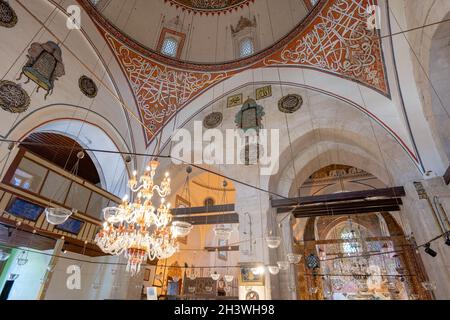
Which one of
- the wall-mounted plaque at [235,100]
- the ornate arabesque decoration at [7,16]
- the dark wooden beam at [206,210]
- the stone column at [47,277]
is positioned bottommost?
the stone column at [47,277]

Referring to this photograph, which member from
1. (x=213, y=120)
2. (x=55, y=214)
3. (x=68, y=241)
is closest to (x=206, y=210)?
(x=213, y=120)

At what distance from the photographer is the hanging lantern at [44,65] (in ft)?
18.1

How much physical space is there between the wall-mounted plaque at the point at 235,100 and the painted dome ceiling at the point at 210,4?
3.14m

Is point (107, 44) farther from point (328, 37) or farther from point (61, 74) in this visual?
point (328, 37)

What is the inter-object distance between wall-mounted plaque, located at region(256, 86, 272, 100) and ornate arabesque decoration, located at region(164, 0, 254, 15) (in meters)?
3.04

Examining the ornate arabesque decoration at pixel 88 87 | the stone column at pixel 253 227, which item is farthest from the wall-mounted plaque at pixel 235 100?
the ornate arabesque decoration at pixel 88 87

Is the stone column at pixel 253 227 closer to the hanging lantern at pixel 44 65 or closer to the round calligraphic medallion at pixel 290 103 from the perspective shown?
the round calligraphic medallion at pixel 290 103

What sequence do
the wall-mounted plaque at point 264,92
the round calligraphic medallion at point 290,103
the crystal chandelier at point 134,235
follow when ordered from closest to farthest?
Result: the crystal chandelier at point 134,235 → the round calligraphic medallion at point 290,103 → the wall-mounted plaque at point 264,92

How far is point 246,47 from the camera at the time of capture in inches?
354

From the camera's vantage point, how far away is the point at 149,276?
30.3 feet

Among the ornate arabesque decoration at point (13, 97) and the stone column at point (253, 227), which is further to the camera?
the stone column at point (253, 227)

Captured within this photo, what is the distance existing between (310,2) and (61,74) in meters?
7.44

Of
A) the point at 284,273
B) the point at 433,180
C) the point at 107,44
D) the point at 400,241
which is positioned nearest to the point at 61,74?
the point at 107,44

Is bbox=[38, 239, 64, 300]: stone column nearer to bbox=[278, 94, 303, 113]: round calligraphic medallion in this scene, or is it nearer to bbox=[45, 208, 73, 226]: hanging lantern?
bbox=[45, 208, 73, 226]: hanging lantern
